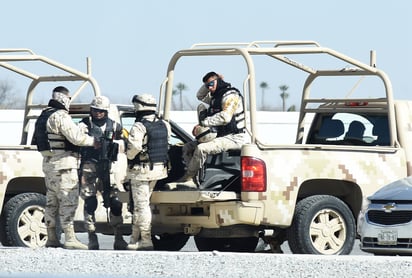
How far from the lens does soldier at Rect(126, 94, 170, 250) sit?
14180 millimetres

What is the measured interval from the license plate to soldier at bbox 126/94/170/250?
95.0 inches

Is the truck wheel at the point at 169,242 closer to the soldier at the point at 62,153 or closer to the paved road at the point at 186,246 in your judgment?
the paved road at the point at 186,246

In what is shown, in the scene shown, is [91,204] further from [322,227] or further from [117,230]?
[322,227]

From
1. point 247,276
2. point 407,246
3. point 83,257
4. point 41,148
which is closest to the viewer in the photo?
point 247,276

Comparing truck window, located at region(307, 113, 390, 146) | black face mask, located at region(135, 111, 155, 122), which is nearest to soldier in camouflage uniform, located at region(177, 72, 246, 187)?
black face mask, located at region(135, 111, 155, 122)

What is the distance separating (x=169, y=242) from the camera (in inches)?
623

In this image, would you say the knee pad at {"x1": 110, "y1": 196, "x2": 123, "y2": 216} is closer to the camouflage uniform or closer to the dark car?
the camouflage uniform

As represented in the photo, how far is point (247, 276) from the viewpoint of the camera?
436 inches

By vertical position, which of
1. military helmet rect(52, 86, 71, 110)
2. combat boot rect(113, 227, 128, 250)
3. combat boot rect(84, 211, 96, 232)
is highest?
military helmet rect(52, 86, 71, 110)

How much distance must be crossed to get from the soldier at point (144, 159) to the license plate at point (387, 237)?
241cm

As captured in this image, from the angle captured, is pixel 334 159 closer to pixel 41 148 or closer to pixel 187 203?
pixel 187 203

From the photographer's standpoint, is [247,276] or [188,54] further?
[188,54]

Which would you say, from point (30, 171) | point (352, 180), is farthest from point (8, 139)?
point (352, 180)

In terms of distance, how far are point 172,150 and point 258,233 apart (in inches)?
58.4
